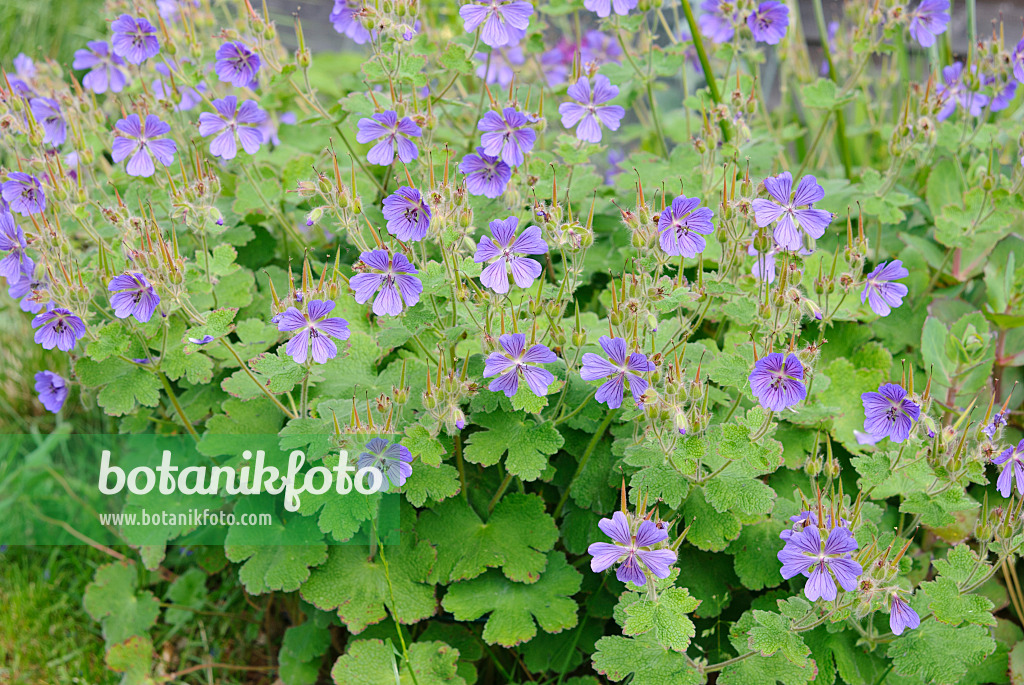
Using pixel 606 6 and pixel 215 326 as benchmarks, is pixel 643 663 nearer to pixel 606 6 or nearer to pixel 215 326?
pixel 215 326

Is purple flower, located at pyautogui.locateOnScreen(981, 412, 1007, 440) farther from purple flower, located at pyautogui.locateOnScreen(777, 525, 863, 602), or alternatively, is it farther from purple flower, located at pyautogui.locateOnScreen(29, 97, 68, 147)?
purple flower, located at pyautogui.locateOnScreen(29, 97, 68, 147)

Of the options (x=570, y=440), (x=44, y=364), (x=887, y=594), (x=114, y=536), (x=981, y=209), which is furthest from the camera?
(x=44, y=364)

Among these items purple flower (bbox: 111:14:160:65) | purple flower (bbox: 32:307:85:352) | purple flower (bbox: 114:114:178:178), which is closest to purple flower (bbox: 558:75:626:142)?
purple flower (bbox: 114:114:178:178)

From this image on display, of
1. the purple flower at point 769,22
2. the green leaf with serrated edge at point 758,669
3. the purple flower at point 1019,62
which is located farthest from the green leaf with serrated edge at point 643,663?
the purple flower at point 1019,62

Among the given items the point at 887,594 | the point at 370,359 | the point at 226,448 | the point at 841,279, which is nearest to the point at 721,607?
the point at 887,594

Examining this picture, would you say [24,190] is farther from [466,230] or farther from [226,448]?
[466,230]

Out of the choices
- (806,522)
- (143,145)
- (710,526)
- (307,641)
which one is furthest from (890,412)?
(143,145)
